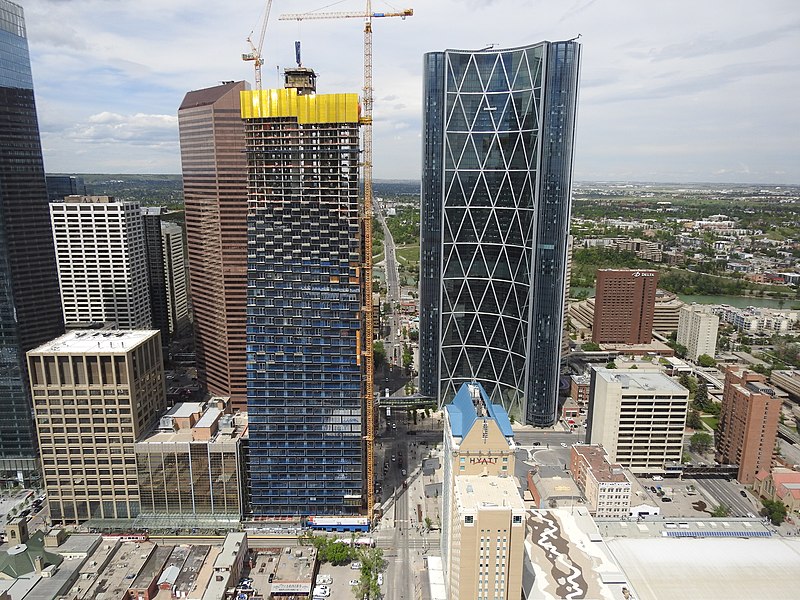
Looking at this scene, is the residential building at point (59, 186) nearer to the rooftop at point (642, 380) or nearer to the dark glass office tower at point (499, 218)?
the dark glass office tower at point (499, 218)

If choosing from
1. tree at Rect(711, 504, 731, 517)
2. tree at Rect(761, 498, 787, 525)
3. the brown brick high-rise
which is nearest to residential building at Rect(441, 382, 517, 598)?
tree at Rect(711, 504, 731, 517)

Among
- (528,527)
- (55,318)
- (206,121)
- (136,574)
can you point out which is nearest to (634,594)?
(528,527)

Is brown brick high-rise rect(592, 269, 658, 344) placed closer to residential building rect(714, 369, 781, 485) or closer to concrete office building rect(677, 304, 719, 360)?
concrete office building rect(677, 304, 719, 360)

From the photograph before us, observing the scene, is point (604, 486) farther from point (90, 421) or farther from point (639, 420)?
point (90, 421)

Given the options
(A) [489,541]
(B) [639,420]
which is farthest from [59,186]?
(B) [639,420]

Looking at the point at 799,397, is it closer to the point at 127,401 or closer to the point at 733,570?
the point at 733,570
